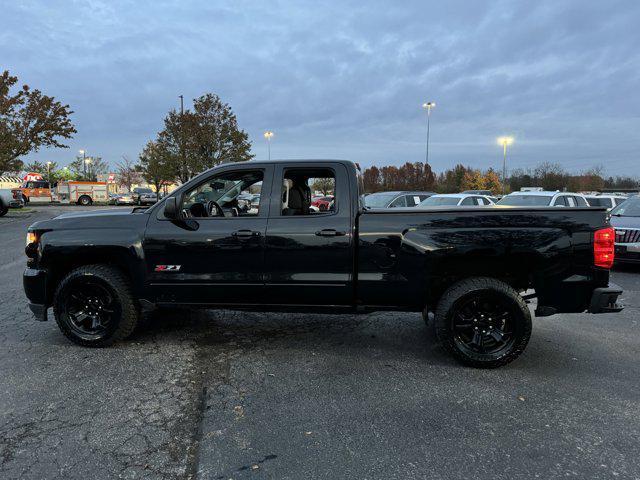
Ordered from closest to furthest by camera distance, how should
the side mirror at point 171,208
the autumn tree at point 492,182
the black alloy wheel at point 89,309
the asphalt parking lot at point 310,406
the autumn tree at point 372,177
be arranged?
the asphalt parking lot at point 310,406
the side mirror at point 171,208
the black alloy wheel at point 89,309
the autumn tree at point 372,177
the autumn tree at point 492,182

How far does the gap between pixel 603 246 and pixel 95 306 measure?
4859mm

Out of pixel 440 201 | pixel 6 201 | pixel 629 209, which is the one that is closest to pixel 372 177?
pixel 6 201

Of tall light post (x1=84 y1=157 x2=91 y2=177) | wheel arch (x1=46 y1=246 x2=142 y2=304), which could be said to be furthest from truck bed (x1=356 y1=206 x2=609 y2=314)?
tall light post (x1=84 y1=157 x2=91 y2=177)

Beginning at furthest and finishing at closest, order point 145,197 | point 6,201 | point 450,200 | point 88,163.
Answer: point 88,163 < point 145,197 < point 6,201 < point 450,200

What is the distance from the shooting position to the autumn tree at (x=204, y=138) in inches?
1394

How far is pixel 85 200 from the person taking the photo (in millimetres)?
42188

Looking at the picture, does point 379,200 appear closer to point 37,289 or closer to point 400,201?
point 400,201

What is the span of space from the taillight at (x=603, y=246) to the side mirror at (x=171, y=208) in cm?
379

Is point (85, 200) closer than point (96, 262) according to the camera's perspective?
No

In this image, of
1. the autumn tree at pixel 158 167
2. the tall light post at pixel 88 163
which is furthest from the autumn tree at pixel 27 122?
the tall light post at pixel 88 163

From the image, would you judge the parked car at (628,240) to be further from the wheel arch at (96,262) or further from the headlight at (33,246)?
the headlight at (33,246)

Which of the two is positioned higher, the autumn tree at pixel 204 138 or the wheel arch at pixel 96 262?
the autumn tree at pixel 204 138

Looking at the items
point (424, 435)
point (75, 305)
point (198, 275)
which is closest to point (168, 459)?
point (424, 435)

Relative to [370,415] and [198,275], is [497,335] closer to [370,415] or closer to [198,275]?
[370,415]
